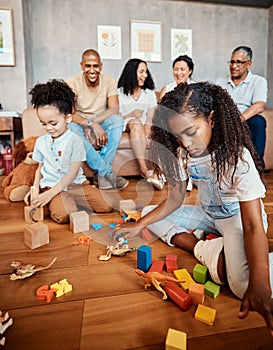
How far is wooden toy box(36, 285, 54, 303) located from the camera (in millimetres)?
706

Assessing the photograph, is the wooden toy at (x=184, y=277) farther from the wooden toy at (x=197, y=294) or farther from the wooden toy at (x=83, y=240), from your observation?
the wooden toy at (x=83, y=240)

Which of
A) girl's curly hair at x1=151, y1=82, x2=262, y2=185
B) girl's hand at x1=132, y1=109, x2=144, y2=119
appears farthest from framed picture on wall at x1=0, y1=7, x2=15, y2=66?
girl's curly hair at x1=151, y1=82, x2=262, y2=185

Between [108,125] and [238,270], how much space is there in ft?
4.57

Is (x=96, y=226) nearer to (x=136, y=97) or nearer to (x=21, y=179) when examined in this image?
(x=21, y=179)

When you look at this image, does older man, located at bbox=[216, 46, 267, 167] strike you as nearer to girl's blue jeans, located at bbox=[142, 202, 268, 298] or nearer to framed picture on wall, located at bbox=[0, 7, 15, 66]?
girl's blue jeans, located at bbox=[142, 202, 268, 298]

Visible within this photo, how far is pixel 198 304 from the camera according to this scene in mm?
689

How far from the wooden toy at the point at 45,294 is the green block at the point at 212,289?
37 cm

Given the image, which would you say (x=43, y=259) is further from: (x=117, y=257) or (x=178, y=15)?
(x=178, y=15)

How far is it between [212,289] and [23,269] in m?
0.50

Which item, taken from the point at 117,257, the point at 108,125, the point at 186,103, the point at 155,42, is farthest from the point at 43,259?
the point at 155,42

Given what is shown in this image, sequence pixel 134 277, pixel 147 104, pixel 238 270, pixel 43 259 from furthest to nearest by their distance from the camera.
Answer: pixel 147 104
pixel 43 259
pixel 134 277
pixel 238 270

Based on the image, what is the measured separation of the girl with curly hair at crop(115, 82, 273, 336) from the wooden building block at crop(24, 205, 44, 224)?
0.58m

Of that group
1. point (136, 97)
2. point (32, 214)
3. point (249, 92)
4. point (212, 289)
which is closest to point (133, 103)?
point (136, 97)

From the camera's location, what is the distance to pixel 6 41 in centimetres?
269
